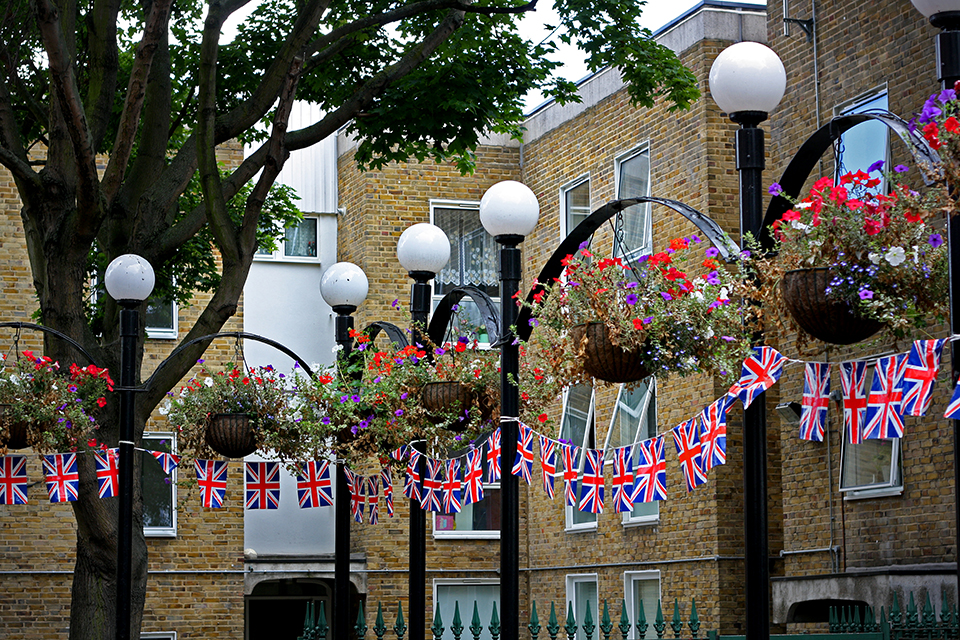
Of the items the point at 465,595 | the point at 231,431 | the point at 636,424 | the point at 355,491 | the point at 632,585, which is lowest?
the point at 465,595

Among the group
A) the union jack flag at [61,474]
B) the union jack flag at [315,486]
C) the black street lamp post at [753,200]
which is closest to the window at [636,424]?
the union jack flag at [315,486]

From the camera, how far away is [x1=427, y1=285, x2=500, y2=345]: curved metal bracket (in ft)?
29.0

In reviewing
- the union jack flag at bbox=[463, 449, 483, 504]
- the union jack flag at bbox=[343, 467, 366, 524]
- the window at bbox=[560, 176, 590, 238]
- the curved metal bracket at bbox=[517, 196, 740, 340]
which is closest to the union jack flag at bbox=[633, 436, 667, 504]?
the curved metal bracket at bbox=[517, 196, 740, 340]

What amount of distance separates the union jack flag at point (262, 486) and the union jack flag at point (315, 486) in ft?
1.02

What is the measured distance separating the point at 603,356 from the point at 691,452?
29.5 inches

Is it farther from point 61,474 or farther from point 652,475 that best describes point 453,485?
point 61,474

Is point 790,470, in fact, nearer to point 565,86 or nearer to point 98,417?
point 565,86

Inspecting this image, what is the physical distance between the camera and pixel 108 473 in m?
10.8

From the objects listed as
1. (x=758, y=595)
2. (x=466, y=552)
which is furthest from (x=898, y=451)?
(x=466, y=552)

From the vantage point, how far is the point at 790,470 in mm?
14812

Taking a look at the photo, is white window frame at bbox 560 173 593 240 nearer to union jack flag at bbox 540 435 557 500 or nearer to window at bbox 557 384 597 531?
window at bbox 557 384 597 531

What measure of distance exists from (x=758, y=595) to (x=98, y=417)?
7.05m

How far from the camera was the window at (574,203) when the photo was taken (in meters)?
19.8

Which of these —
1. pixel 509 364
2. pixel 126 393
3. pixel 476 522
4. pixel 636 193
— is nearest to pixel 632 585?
pixel 476 522
